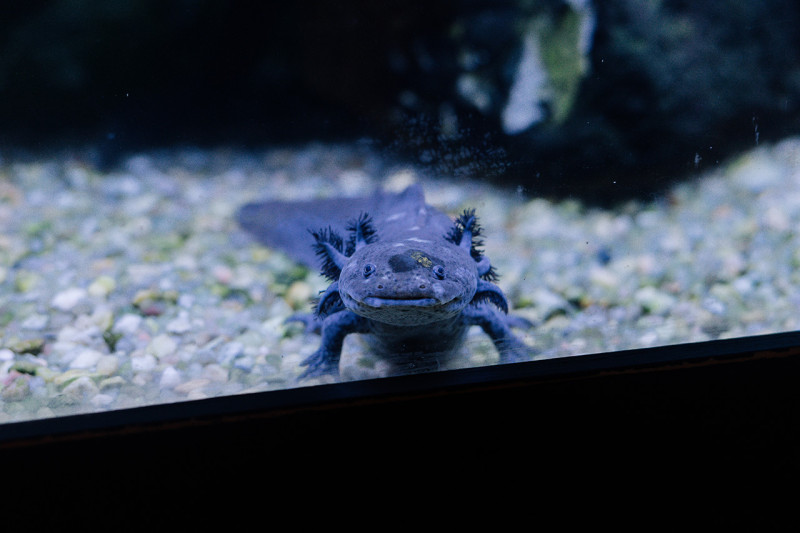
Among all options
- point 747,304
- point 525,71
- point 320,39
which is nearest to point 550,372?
point 747,304

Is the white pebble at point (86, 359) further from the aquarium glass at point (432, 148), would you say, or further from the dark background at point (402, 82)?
the dark background at point (402, 82)

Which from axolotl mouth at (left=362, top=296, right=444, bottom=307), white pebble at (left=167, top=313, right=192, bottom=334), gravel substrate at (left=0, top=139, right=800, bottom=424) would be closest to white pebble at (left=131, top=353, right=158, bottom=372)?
gravel substrate at (left=0, top=139, right=800, bottom=424)

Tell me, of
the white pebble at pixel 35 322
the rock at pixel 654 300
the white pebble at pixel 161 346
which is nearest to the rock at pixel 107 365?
the white pebble at pixel 161 346

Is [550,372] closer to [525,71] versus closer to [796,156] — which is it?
[525,71]

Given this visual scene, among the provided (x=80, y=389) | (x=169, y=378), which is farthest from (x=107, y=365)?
(x=169, y=378)

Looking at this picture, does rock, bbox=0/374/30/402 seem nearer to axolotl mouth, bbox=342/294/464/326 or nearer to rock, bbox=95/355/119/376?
rock, bbox=95/355/119/376
